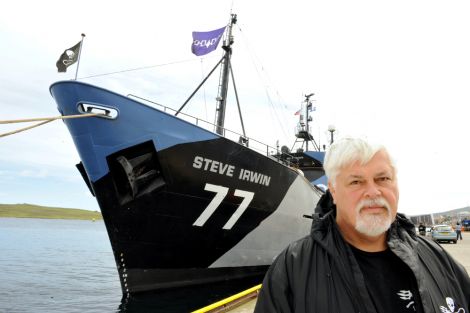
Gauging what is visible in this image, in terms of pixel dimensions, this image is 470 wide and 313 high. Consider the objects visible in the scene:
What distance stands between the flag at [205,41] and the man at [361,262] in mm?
9718

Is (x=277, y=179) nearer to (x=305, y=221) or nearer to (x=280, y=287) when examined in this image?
(x=305, y=221)

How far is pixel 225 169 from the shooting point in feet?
27.6

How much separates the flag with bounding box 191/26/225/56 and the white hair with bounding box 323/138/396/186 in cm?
971

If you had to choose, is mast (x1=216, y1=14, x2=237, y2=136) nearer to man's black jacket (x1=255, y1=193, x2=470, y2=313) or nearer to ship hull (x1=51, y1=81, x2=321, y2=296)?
ship hull (x1=51, y1=81, x2=321, y2=296)

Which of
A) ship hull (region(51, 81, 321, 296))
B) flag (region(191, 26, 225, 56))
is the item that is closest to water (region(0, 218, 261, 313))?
ship hull (region(51, 81, 321, 296))

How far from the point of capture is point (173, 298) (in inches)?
320

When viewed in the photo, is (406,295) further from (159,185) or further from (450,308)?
(159,185)

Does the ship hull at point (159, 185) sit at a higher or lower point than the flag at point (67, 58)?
lower

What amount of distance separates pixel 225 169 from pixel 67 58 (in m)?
4.31

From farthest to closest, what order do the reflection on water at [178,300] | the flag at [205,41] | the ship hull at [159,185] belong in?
the flag at [205,41]
the ship hull at [159,185]
the reflection on water at [178,300]

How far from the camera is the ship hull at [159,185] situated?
7.64 metres

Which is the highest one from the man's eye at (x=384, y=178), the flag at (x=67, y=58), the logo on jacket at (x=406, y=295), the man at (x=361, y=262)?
the flag at (x=67, y=58)

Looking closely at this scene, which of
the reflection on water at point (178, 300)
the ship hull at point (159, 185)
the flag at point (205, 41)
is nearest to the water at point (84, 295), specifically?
the reflection on water at point (178, 300)

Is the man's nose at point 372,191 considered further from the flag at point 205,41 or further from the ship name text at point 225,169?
the flag at point 205,41
